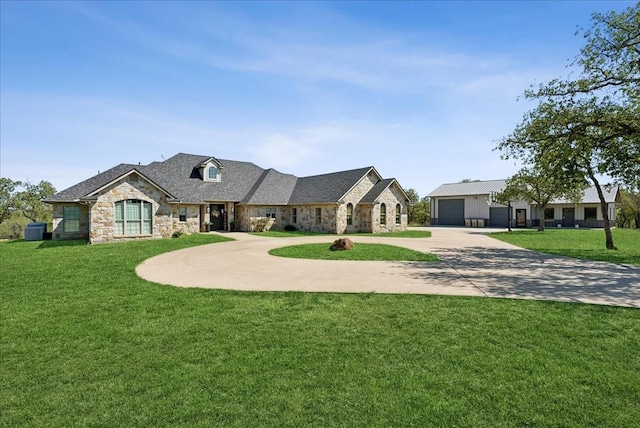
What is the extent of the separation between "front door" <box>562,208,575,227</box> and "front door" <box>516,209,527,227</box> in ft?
12.9

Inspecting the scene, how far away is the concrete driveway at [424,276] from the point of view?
8305mm

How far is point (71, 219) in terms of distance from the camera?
2255 cm

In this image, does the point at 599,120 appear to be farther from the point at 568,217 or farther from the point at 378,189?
the point at 568,217

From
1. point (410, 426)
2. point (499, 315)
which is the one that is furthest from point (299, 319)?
point (499, 315)

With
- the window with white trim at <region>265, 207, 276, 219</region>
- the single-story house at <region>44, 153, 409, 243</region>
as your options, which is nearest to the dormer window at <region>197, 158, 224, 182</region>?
the single-story house at <region>44, 153, 409, 243</region>

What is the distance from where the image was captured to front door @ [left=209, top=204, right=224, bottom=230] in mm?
30500

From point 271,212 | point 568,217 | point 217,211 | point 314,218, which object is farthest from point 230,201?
point 568,217

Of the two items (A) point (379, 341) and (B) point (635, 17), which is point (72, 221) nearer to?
(A) point (379, 341)

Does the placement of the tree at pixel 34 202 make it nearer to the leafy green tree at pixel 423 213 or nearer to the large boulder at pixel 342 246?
the large boulder at pixel 342 246

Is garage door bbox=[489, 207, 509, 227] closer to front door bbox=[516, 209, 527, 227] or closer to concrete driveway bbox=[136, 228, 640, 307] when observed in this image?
front door bbox=[516, 209, 527, 227]

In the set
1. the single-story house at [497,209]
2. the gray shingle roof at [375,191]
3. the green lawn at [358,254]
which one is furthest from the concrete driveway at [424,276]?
the single-story house at [497,209]

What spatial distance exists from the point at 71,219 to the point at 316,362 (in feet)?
79.3

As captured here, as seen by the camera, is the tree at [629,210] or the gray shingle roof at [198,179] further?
the tree at [629,210]

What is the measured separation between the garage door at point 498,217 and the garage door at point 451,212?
3472mm
